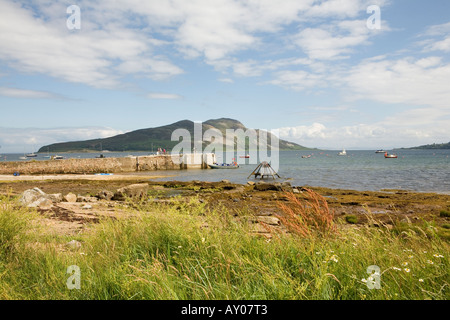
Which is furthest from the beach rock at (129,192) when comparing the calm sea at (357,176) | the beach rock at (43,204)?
the calm sea at (357,176)

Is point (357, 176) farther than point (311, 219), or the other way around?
point (357, 176)

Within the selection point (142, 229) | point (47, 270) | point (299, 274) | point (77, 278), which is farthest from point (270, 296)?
point (47, 270)

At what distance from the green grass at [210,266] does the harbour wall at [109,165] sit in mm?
51700

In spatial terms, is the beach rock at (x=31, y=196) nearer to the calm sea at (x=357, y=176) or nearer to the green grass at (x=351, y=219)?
the green grass at (x=351, y=219)

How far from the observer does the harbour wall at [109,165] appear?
49825mm

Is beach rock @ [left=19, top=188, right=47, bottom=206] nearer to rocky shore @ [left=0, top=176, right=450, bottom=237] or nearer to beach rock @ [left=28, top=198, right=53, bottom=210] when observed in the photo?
rocky shore @ [left=0, top=176, right=450, bottom=237]

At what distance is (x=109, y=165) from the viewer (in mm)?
56781

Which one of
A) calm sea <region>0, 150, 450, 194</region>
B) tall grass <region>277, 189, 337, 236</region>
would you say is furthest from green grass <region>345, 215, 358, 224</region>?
calm sea <region>0, 150, 450, 194</region>

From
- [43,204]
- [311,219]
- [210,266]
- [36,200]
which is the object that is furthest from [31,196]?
[311,219]

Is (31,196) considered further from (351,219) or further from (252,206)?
(351,219)

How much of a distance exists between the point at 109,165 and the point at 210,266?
5695cm

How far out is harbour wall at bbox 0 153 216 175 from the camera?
49.8m

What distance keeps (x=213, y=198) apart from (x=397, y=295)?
19.9m

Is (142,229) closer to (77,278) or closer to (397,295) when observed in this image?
(77,278)
